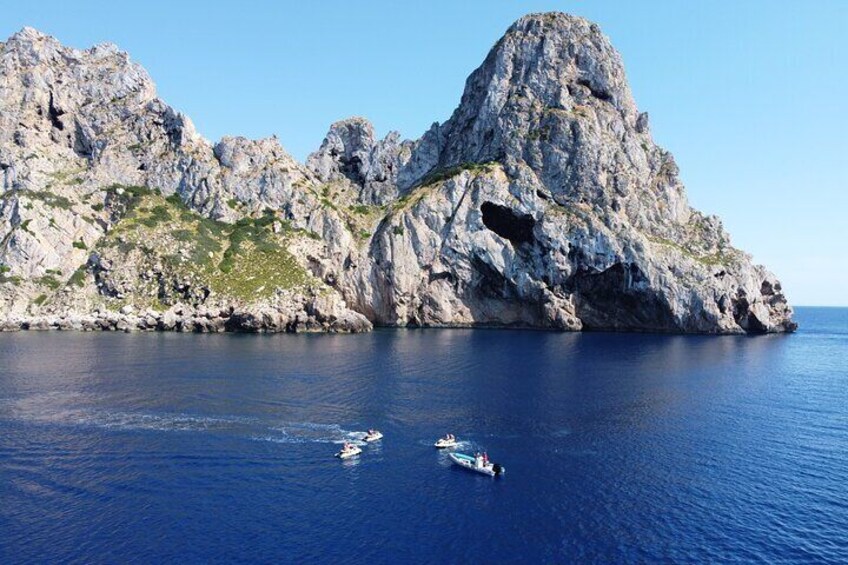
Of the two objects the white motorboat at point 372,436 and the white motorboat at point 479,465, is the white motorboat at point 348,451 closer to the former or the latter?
the white motorboat at point 372,436

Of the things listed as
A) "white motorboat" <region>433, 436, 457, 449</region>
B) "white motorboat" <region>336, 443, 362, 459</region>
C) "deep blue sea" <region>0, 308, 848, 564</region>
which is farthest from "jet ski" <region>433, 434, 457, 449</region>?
"white motorboat" <region>336, 443, 362, 459</region>

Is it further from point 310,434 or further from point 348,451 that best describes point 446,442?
point 310,434

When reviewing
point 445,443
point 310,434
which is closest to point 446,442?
point 445,443

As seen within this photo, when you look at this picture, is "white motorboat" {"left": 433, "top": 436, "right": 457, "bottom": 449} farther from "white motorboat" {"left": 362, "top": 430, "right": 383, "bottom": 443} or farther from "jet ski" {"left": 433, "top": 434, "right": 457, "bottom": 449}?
"white motorboat" {"left": 362, "top": 430, "right": 383, "bottom": 443}

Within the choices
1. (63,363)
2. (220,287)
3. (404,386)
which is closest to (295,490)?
(404,386)

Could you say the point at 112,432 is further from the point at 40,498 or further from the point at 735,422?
the point at 735,422
